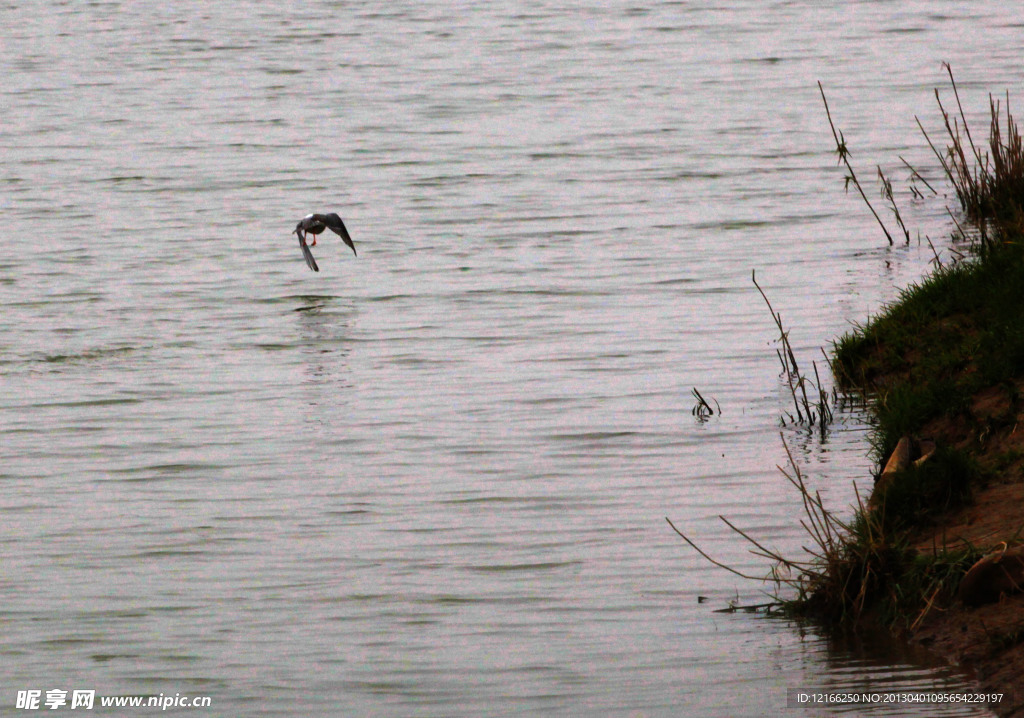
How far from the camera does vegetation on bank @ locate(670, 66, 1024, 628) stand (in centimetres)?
585

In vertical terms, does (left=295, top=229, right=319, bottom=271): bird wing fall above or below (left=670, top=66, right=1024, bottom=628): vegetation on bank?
below

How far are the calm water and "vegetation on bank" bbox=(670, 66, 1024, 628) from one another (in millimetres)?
214

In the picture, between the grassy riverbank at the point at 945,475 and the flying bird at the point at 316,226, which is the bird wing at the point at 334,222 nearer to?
the flying bird at the point at 316,226

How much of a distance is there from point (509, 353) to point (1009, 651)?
17.9 feet

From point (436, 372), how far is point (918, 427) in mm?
3683

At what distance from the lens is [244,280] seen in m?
13.1

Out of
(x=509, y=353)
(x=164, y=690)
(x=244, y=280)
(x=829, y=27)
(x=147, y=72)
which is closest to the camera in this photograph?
(x=164, y=690)

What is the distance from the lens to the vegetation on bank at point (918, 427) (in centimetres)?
585

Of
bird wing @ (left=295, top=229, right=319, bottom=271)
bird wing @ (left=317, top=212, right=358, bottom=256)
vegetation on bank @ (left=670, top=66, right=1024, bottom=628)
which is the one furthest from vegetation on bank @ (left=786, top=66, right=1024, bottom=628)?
bird wing @ (left=295, top=229, right=319, bottom=271)

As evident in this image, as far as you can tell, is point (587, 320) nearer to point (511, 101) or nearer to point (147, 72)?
point (511, 101)

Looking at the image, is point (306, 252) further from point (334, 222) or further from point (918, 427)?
point (918, 427)

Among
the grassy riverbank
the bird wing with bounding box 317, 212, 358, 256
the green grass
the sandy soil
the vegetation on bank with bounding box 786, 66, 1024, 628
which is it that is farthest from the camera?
the bird wing with bounding box 317, 212, 358, 256

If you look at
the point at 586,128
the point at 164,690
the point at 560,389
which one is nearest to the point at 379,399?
the point at 560,389

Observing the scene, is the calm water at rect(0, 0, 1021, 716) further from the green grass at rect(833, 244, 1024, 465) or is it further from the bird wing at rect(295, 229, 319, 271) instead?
the green grass at rect(833, 244, 1024, 465)
